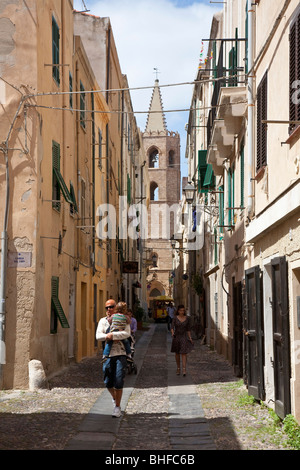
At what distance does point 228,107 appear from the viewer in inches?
596

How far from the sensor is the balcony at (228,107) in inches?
583

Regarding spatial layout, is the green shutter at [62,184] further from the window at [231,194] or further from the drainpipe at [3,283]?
the window at [231,194]

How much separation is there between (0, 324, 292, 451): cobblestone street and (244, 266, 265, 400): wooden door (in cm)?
44

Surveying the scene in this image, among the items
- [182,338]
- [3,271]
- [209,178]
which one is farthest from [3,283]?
[209,178]

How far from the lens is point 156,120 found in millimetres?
96625

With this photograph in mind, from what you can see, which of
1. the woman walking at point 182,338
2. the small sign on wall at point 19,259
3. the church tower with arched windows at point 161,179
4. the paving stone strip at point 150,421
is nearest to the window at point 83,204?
the woman walking at point 182,338

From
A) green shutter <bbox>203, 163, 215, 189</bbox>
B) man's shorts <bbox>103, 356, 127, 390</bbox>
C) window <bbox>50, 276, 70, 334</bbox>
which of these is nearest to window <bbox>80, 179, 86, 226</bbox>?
green shutter <bbox>203, 163, 215, 189</bbox>

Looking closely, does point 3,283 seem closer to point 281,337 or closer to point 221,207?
point 281,337

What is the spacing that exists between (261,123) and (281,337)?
13.3ft

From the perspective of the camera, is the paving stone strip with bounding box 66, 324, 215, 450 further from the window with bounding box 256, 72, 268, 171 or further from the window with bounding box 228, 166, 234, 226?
the window with bounding box 228, 166, 234, 226

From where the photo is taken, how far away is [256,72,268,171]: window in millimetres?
11359

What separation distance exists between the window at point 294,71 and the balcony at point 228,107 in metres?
3.71
